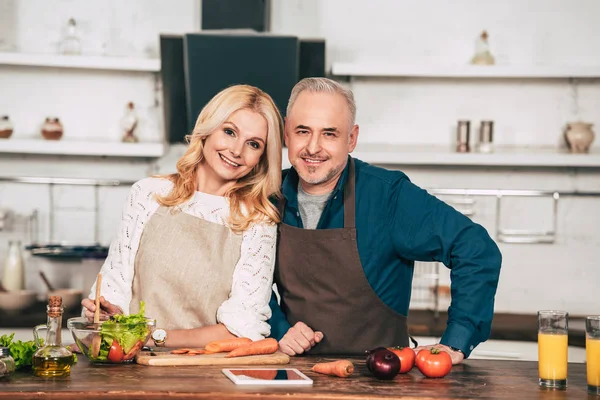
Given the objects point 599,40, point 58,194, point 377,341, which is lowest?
point 377,341

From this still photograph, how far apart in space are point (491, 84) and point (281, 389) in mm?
3454

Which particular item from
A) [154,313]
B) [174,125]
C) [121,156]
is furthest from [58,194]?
[154,313]

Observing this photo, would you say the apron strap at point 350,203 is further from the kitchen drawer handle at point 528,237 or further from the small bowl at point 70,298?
the kitchen drawer handle at point 528,237

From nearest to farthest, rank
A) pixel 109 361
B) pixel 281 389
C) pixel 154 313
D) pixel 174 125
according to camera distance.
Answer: pixel 281 389 → pixel 109 361 → pixel 154 313 → pixel 174 125

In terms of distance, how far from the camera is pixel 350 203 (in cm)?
263

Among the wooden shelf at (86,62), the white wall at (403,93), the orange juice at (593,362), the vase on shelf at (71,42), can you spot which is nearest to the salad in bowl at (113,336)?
the orange juice at (593,362)

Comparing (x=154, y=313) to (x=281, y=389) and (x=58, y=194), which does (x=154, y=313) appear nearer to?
(x=281, y=389)

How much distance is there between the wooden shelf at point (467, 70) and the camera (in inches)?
180

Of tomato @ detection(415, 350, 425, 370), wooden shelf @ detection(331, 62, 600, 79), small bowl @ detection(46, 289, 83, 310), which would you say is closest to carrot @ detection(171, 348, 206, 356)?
tomato @ detection(415, 350, 425, 370)

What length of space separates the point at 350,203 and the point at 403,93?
2.40 meters

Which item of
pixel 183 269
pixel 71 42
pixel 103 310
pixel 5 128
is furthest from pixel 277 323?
pixel 71 42

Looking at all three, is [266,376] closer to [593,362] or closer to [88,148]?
[593,362]

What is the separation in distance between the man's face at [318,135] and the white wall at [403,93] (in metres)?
2.32

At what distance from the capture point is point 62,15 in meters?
4.90
